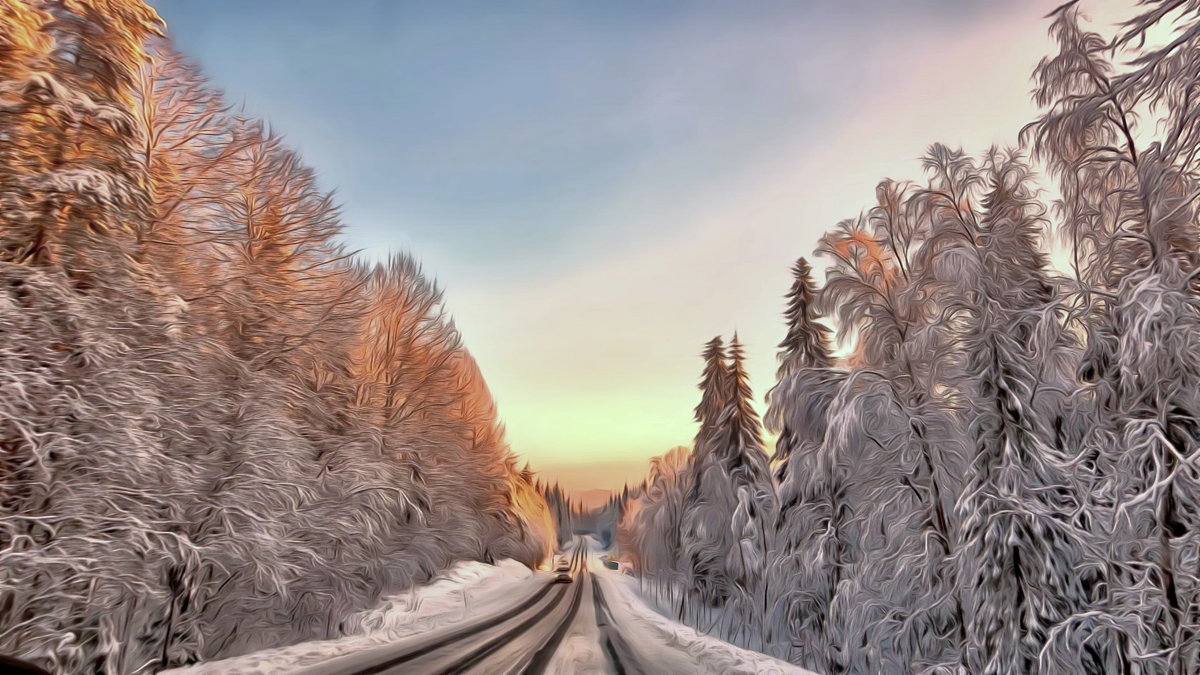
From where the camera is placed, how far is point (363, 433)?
16844mm

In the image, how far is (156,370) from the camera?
8766mm

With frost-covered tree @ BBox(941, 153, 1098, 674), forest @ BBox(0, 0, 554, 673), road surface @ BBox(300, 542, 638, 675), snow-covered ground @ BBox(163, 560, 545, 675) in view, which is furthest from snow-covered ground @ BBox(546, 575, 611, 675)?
frost-covered tree @ BBox(941, 153, 1098, 674)

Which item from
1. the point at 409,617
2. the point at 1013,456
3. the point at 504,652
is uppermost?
the point at 1013,456

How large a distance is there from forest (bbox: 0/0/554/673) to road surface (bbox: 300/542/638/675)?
2.47 metres

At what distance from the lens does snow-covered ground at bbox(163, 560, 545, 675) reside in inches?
395

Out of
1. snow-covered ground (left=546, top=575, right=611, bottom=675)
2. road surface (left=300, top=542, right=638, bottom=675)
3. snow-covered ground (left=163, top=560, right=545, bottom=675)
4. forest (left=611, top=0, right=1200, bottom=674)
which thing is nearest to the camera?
forest (left=611, top=0, right=1200, bottom=674)

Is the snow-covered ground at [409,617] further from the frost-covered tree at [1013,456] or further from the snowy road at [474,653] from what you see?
the frost-covered tree at [1013,456]

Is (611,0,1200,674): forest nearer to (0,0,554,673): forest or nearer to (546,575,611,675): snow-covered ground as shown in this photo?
(546,575,611,675): snow-covered ground

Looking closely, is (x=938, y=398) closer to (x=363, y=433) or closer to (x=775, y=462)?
(x=775, y=462)

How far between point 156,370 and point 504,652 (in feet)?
30.2

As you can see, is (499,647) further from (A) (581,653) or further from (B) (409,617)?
(B) (409,617)

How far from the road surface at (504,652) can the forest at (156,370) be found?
8.11ft

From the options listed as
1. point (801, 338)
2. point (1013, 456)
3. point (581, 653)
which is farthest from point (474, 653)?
point (801, 338)

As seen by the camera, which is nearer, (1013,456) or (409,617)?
(1013,456)
